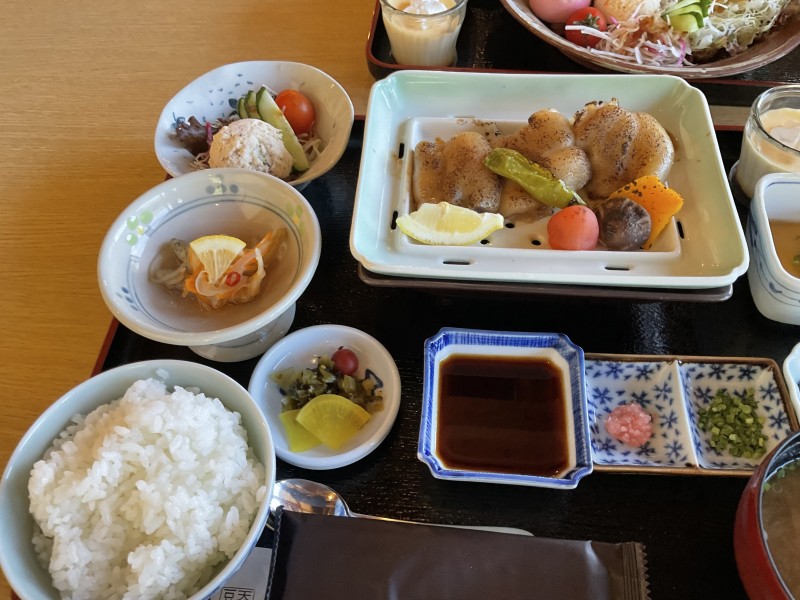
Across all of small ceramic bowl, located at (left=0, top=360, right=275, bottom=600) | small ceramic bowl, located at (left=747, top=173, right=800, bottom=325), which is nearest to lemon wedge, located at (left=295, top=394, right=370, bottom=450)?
small ceramic bowl, located at (left=0, top=360, right=275, bottom=600)

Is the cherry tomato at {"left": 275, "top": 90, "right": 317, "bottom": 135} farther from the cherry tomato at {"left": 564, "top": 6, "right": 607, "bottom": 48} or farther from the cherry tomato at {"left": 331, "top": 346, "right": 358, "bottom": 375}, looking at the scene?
the cherry tomato at {"left": 564, "top": 6, "right": 607, "bottom": 48}

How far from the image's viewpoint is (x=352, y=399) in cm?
131

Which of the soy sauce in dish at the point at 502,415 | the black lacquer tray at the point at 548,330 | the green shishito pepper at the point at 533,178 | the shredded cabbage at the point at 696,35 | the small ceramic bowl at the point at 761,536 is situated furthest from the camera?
the shredded cabbage at the point at 696,35

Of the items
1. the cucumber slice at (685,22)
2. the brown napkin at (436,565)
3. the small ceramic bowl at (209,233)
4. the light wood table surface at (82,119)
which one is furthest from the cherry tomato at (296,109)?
the cucumber slice at (685,22)

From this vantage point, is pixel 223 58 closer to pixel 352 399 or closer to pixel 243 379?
pixel 243 379

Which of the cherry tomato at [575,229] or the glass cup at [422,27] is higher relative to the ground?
Answer: the glass cup at [422,27]

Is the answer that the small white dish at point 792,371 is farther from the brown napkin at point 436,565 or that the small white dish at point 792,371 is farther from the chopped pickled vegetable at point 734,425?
the brown napkin at point 436,565

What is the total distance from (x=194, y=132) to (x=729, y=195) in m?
1.55

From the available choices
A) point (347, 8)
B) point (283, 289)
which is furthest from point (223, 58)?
point (283, 289)

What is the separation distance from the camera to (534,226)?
153cm

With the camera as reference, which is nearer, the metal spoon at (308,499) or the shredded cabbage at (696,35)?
the metal spoon at (308,499)

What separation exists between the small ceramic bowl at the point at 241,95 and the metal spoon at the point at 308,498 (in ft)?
3.04

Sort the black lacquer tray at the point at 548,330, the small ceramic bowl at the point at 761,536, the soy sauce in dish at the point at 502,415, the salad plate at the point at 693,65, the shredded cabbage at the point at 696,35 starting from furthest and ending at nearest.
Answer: the shredded cabbage at the point at 696,35, the salad plate at the point at 693,65, the soy sauce in dish at the point at 502,415, the black lacquer tray at the point at 548,330, the small ceramic bowl at the point at 761,536

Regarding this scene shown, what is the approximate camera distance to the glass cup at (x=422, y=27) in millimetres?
1905
